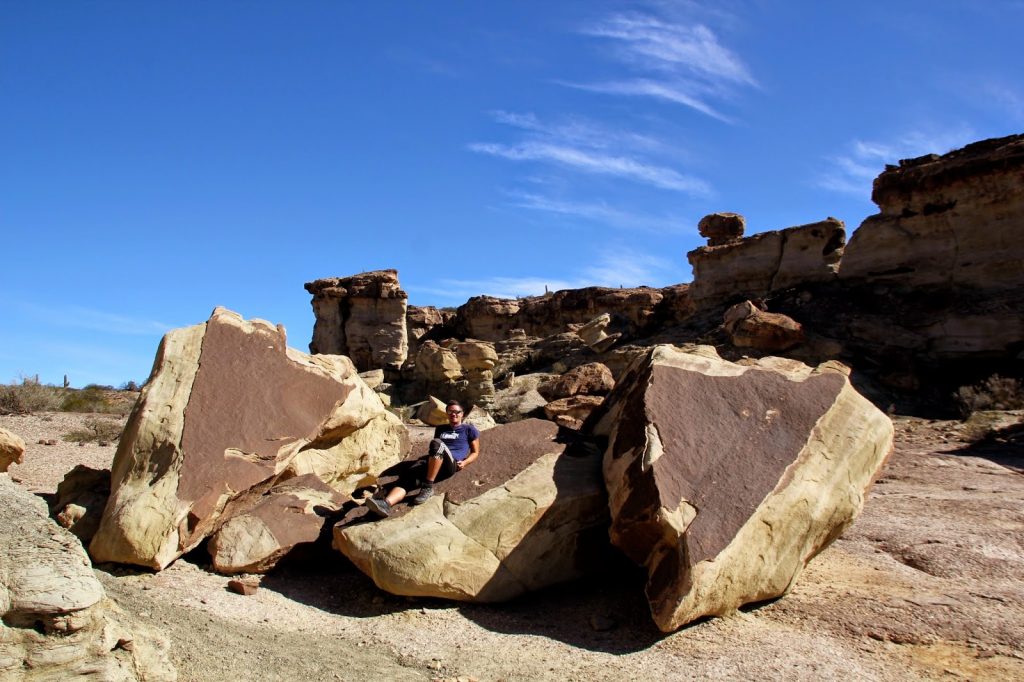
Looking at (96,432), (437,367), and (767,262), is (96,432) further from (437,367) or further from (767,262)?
(767,262)

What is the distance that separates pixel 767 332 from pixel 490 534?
34.3ft

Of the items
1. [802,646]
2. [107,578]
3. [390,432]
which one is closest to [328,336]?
[390,432]

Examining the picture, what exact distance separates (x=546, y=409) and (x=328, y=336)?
18313mm

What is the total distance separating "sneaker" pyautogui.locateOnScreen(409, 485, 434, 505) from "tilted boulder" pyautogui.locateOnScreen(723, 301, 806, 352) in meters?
10.2

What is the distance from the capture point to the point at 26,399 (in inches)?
637

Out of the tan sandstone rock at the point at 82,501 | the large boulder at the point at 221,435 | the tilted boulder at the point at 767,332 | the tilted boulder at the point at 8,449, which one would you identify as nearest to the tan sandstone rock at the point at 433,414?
the tilted boulder at the point at 767,332

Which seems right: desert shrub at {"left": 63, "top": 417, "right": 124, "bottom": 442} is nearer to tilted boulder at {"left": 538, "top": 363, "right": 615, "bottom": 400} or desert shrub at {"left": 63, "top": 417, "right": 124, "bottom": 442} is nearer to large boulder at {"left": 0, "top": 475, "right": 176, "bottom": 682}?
tilted boulder at {"left": 538, "top": 363, "right": 615, "bottom": 400}

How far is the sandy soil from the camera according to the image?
4.16 m

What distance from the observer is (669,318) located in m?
24.5

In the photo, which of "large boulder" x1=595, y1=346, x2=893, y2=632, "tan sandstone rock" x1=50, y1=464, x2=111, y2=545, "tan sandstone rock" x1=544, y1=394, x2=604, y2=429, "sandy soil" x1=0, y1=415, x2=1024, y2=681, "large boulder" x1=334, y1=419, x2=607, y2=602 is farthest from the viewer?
"tan sandstone rock" x1=544, y1=394, x2=604, y2=429

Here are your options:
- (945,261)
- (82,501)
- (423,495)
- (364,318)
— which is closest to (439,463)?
(423,495)

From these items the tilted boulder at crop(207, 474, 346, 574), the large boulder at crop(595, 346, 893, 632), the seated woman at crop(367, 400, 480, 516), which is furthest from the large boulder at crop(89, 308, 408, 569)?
the large boulder at crop(595, 346, 893, 632)

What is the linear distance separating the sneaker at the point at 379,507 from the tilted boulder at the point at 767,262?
45.1 ft

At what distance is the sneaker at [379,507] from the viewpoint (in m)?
5.44
